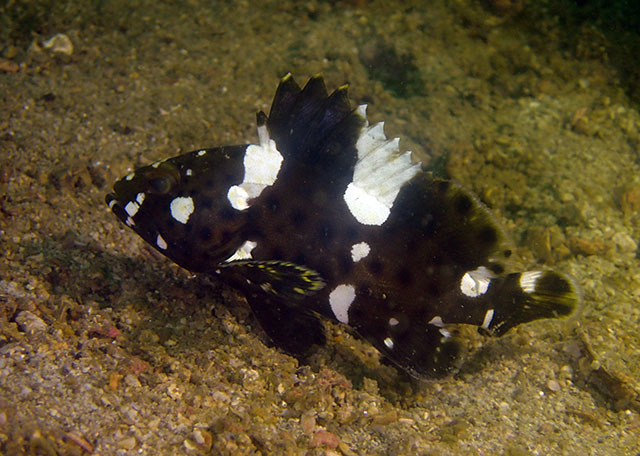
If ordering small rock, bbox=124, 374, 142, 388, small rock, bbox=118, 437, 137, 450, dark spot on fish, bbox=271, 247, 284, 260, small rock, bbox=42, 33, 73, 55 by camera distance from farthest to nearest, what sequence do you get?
1. small rock, bbox=42, 33, 73, 55
2. dark spot on fish, bbox=271, 247, 284, 260
3. small rock, bbox=124, 374, 142, 388
4. small rock, bbox=118, 437, 137, 450

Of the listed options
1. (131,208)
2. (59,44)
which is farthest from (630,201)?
(59,44)

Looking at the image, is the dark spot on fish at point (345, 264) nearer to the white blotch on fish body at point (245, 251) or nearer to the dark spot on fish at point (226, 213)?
the white blotch on fish body at point (245, 251)

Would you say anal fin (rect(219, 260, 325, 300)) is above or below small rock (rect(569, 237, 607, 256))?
above

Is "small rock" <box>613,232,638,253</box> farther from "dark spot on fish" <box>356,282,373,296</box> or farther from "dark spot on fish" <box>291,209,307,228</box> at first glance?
"dark spot on fish" <box>291,209,307,228</box>

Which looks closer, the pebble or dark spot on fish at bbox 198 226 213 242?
dark spot on fish at bbox 198 226 213 242

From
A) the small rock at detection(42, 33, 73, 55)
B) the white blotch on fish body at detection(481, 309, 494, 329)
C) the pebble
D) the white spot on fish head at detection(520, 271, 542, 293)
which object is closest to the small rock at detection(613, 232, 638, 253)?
the pebble

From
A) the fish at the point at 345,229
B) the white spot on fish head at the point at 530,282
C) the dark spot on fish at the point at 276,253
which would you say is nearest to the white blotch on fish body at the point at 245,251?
the fish at the point at 345,229

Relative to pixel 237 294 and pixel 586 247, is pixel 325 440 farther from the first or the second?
pixel 586 247
